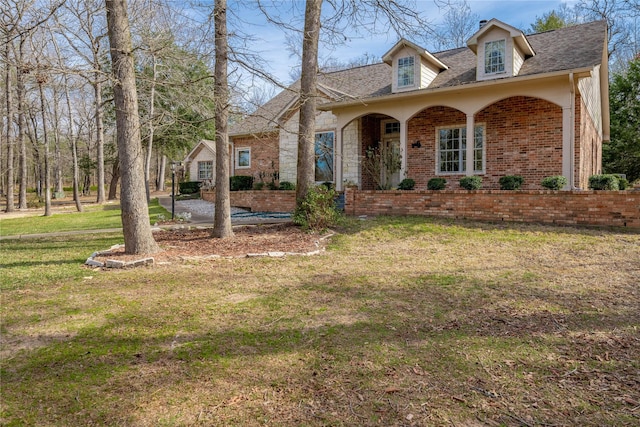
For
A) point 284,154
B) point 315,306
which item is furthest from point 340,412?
point 284,154

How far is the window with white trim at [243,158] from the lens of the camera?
19.6m

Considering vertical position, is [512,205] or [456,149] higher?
[456,149]

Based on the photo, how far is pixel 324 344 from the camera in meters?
3.41

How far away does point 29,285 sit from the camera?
5.27 metres

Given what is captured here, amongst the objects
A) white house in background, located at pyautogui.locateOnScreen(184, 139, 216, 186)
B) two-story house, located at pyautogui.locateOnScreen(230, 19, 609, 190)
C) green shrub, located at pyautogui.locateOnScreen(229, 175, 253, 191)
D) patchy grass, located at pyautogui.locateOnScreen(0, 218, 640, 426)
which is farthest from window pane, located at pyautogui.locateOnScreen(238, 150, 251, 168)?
patchy grass, located at pyautogui.locateOnScreen(0, 218, 640, 426)

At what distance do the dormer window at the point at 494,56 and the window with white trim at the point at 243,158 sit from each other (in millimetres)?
11021

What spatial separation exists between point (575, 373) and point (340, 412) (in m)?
1.70

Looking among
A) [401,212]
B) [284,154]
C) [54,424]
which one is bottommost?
[54,424]

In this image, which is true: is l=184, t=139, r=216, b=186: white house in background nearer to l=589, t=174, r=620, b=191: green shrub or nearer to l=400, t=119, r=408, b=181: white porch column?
l=400, t=119, r=408, b=181: white porch column

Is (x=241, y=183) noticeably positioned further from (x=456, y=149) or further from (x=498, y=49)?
(x=498, y=49)

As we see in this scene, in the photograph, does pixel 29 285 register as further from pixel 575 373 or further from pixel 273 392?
pixel 575 373

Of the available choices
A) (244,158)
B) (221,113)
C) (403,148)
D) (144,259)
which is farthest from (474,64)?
(144,259)

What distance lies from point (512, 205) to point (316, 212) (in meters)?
4.65

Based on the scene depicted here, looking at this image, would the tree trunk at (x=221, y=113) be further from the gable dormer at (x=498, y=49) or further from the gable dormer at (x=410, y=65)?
the gable dormer at (x=498, y=49)
